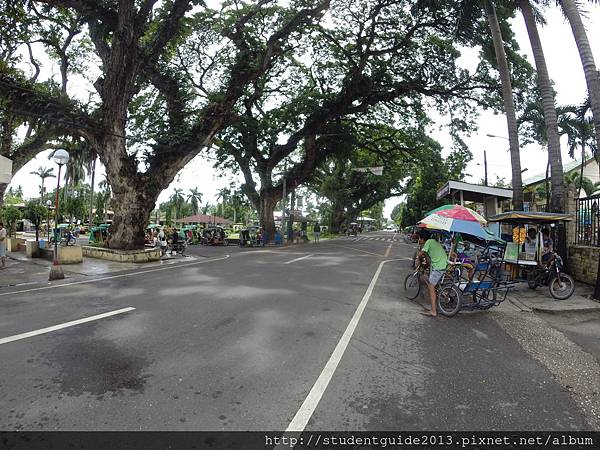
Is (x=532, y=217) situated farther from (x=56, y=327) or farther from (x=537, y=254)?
(x=56, y=327)

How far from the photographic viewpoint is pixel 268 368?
408cm

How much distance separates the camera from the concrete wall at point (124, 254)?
1502 centimetres

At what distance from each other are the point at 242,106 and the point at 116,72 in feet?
46.0

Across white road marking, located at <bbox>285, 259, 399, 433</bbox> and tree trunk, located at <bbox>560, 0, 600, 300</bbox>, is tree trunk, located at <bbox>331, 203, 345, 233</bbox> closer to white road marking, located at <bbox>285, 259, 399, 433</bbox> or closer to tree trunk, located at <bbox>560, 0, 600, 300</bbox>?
tree trunk, located at <bbox>560, 0, 600, 300</bbox>

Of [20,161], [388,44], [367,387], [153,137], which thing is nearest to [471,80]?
[388,44]

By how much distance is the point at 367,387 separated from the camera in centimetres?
372

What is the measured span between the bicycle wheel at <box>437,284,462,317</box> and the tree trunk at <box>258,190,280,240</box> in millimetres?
25129

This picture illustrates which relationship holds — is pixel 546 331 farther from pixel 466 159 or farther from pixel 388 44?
pixel 466 159

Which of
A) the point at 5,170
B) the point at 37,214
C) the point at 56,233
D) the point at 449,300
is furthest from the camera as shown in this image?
the point at 37,214

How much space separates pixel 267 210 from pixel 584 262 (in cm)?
2486

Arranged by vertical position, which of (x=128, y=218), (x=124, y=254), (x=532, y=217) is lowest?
(x=124, y=254)

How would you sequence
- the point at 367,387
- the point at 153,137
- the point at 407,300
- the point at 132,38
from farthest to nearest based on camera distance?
the point at 153,137
the point at 132,38
the point at 407,300
the point at 367,387

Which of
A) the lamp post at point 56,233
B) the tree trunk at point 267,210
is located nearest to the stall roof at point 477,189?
the lamp post at point 56,233

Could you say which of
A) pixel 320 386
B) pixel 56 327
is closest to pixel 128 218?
pixel 56 327
